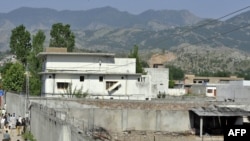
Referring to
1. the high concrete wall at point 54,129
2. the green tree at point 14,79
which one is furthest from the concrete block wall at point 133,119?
the green tree at point 14,79

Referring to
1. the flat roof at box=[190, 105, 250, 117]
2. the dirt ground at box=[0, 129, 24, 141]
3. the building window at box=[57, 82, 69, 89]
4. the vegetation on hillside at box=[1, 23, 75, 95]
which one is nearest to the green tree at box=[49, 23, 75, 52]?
the vegetation on hillside at box=[1, 23, 75, 95]

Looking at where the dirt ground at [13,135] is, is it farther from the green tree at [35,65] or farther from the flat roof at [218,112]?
the green tree at [35,65]

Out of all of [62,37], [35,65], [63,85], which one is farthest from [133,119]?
[62,37]

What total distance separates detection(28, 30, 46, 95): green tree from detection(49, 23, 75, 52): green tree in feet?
22.7

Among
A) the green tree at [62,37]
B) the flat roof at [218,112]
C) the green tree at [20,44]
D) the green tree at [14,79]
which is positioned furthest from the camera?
the green tree at [62,37]

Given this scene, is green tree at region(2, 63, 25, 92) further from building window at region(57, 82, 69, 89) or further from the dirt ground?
the dirt ground

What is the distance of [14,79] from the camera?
6488 cm

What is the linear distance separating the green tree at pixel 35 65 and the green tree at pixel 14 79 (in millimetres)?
1447

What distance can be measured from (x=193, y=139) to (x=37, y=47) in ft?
119

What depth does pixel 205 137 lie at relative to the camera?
37375 millimetres

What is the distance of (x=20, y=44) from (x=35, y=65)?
963 centimetres

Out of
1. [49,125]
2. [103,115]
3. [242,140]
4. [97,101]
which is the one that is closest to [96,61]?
[97,101]

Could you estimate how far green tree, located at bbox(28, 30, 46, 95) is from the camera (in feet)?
193

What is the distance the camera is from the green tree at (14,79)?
210ft
